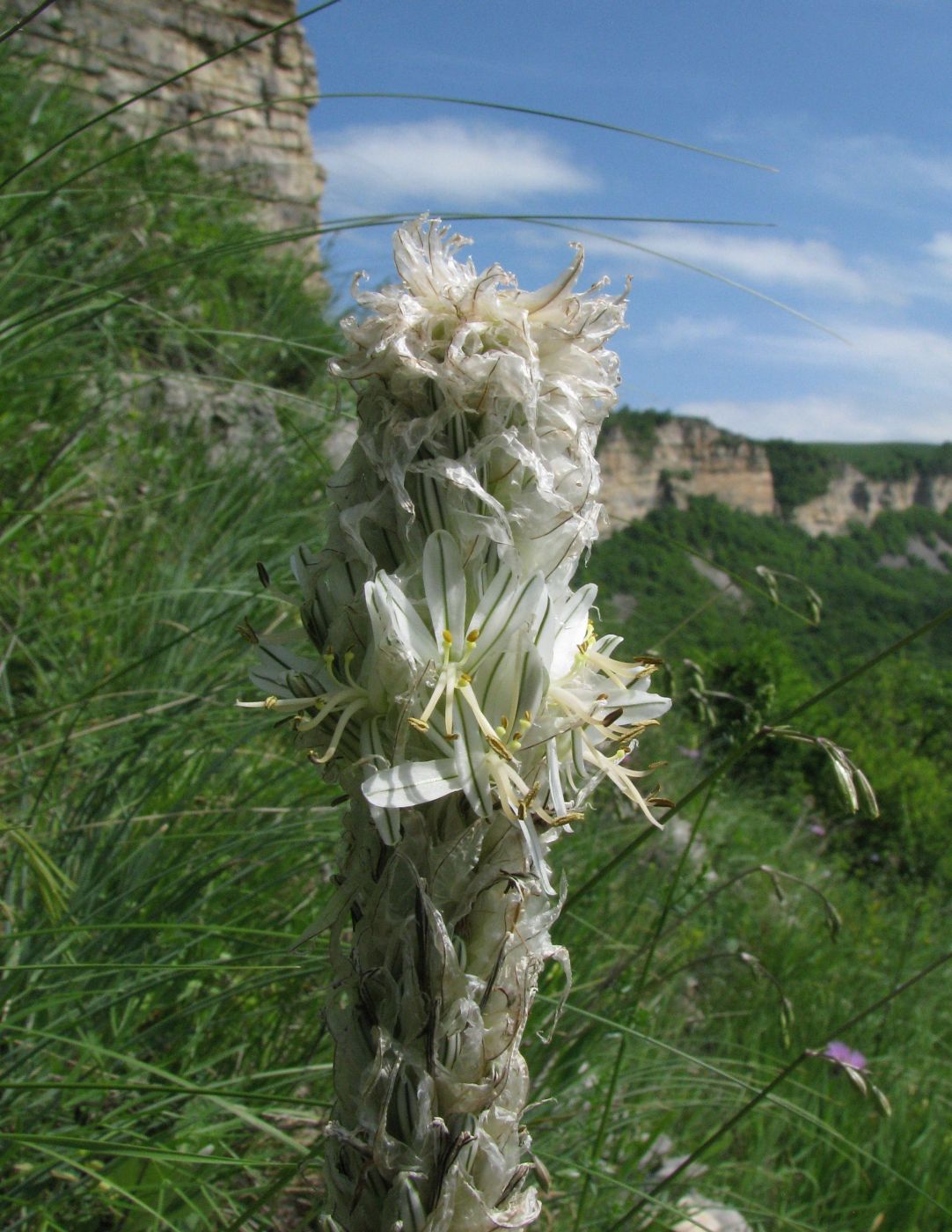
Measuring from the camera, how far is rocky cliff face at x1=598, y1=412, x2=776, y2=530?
80375 mm

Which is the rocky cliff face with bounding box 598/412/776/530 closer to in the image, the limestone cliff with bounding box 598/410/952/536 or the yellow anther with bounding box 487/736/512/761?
the limestone cliff with bounding box 598/410/952/536

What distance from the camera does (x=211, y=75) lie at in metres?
13.0

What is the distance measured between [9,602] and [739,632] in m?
11.3

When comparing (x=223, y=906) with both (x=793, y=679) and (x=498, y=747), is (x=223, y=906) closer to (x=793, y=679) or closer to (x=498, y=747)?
(x=498, y=747)

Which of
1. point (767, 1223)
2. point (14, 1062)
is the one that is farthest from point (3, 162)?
point (767, 1223)

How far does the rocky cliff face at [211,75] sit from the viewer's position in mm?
11258

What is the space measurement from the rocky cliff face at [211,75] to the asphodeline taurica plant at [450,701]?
34.6ft

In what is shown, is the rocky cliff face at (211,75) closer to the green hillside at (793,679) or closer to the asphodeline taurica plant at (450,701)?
the green hillside at (793,679)

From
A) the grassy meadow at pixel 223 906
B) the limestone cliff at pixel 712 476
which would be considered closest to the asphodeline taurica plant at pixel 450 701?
the grassy meadow at pixel 223 906

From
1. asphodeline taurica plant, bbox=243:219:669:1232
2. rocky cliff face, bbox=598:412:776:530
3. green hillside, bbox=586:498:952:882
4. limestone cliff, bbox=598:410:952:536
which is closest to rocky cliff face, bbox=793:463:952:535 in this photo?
limestone cliff, bbox=598:410:952:536

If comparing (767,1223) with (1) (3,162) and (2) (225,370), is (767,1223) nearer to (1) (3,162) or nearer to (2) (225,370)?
(2) (225,370)

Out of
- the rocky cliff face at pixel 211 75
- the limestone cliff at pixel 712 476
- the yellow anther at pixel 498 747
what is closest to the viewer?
the yellow anther at pixel 498 747

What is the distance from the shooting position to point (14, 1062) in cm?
178

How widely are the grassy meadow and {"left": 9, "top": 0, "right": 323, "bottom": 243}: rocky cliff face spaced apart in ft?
15.5
